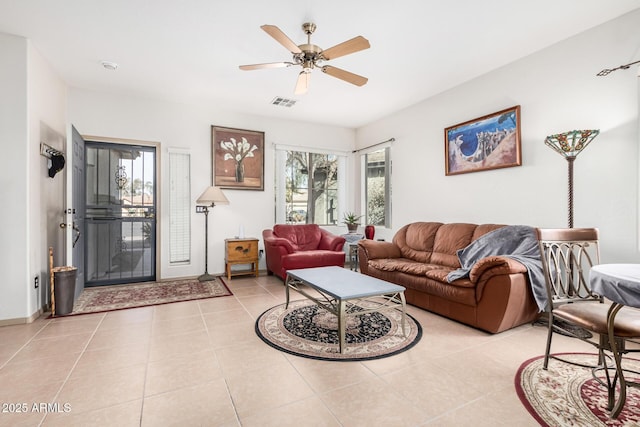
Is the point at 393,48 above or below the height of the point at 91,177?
above

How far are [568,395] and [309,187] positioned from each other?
4893 millimetres

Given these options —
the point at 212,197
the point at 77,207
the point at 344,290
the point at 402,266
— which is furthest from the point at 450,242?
the point at 77,207

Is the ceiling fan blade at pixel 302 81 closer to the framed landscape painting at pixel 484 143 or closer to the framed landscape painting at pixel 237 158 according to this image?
the framed landscape painting at pixel 484 143

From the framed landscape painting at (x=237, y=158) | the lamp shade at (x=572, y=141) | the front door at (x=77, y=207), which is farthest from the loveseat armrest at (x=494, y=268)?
the front door at (x=77, y=207)

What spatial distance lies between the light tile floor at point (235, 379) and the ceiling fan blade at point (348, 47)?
7.79 ft

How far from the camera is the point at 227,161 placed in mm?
5160

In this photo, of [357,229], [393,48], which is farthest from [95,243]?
[393,48]

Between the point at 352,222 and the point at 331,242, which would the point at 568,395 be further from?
the point at 352,222

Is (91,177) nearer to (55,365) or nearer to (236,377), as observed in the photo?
(55,365)

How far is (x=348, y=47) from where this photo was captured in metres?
A: 2.36

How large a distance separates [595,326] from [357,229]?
4439mm

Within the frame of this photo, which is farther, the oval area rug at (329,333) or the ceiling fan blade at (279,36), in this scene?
the oval area rug at (329,333)

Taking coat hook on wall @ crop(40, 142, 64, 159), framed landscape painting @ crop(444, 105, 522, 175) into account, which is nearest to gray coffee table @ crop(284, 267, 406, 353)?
framed landscape painting @ crop(444, 105, 522, 175)

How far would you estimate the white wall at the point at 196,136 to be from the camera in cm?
441
